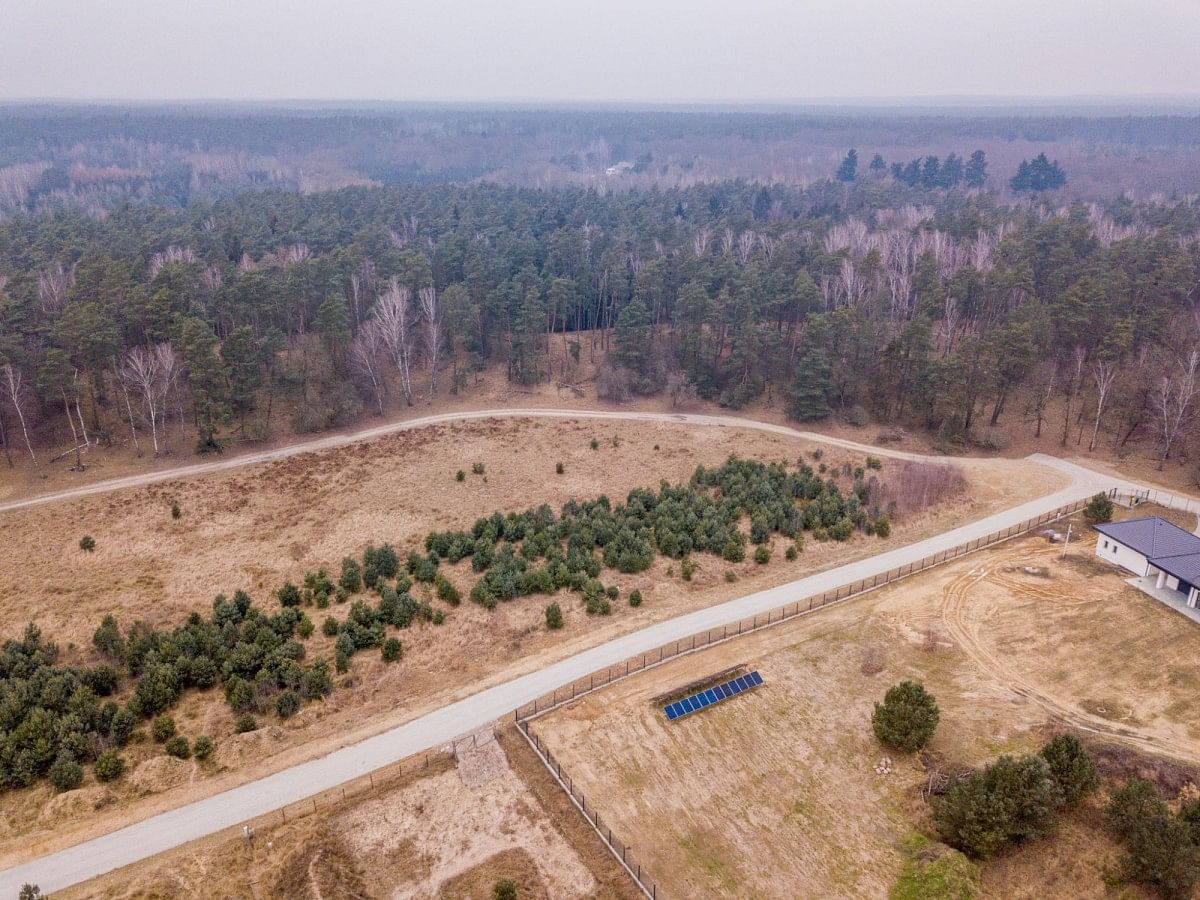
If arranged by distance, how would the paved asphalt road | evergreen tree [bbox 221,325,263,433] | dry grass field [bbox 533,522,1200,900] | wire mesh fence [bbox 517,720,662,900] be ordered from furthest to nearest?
evergreen tree [bbox 221,325,263,433] < dry grass field [bbox 533,522,1200,900] < the paved asphalt road < wire mesh fence [bbox 517,720,662,900]

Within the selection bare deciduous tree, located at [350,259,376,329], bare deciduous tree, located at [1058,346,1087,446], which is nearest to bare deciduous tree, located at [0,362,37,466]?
bare deciduous tree, located at [350,259,376,329]

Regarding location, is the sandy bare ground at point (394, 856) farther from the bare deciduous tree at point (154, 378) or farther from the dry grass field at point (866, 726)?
the bare deciduous tree at point (154, 378)

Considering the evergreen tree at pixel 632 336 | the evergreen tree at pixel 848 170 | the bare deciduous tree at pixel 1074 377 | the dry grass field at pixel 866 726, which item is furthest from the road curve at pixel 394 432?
the evergreen tree at pixel 848 170

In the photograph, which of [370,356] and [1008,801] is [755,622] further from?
[370,356]

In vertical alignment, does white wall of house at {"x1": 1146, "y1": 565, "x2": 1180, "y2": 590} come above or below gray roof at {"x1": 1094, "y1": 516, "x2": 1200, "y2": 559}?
below

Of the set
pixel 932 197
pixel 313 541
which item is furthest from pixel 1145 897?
pixel 932 197

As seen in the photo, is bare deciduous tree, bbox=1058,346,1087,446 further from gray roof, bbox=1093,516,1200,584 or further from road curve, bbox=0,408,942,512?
gray roof, bbox=1093,516,1200,584
